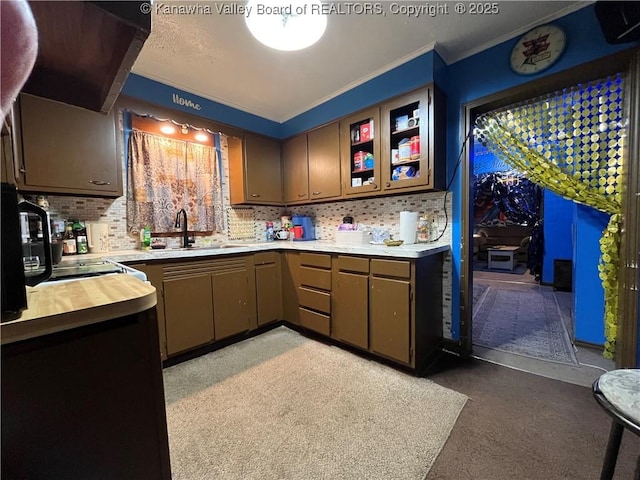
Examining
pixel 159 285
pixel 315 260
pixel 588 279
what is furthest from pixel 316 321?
pixel 588 279

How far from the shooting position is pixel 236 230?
3.10m

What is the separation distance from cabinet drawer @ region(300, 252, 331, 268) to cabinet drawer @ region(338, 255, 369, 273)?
0.14 metres

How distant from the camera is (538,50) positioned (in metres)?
1.79

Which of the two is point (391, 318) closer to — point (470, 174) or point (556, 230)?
point (470, 174)

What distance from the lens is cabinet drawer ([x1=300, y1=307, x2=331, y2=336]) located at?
2.41 m

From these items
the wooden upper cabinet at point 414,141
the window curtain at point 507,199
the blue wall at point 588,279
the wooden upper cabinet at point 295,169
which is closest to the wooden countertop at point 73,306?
the wooden upper cabinet at point 414,141

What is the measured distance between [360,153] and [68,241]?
8.24 ft

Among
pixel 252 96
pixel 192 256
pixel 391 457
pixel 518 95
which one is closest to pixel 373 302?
pixel 391 457

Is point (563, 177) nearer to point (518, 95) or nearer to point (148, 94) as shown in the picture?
point (518, 95)

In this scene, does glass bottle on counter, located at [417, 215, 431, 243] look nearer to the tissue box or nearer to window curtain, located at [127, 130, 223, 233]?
the tissue box

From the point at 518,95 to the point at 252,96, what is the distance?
2.32 m

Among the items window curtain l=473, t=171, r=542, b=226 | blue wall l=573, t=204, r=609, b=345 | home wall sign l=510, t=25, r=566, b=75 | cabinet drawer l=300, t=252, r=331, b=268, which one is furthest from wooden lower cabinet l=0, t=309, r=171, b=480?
window curtain l=473, t=171, r=542, b=226

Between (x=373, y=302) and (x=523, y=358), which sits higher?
(x=373, y=302)

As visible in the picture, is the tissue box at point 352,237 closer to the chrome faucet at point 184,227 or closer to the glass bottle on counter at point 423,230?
the glass bottle on counter at point 423,230
